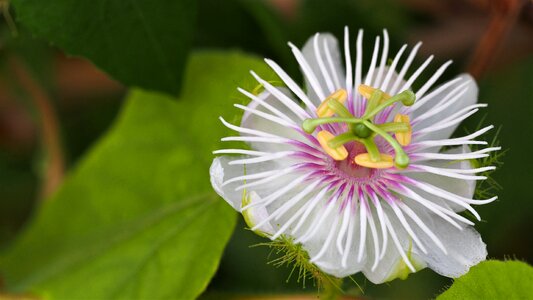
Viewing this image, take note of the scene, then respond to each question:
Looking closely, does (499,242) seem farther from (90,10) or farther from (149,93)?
(90,10)

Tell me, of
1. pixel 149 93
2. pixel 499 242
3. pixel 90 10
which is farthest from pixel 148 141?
pixel 499 242

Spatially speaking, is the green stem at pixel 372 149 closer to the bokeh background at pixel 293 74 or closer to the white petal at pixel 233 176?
the white petal at pixel 233 176

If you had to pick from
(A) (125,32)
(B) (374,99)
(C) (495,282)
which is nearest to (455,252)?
(C) (495,282)

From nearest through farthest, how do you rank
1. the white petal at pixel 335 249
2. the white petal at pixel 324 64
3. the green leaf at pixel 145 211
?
1. the white petal at pixel 335 249
2. the white petal at pixel 324 64
3. the green leaf at pixel 145 211

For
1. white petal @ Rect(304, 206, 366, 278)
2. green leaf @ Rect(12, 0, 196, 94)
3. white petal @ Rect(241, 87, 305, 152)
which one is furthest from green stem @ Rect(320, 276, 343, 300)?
green leaf @ Rect(12, 0, 196, 94)

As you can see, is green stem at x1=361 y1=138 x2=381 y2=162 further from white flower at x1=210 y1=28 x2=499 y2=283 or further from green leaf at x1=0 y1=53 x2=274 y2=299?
green leaf at x1=0 y1=53 x2=274 y2=299

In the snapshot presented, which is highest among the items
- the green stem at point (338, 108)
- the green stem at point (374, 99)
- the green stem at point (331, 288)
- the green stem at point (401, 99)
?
the green stem at point (401, 99)

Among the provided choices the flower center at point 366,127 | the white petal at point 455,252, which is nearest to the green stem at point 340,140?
the flower center at point 366,127
